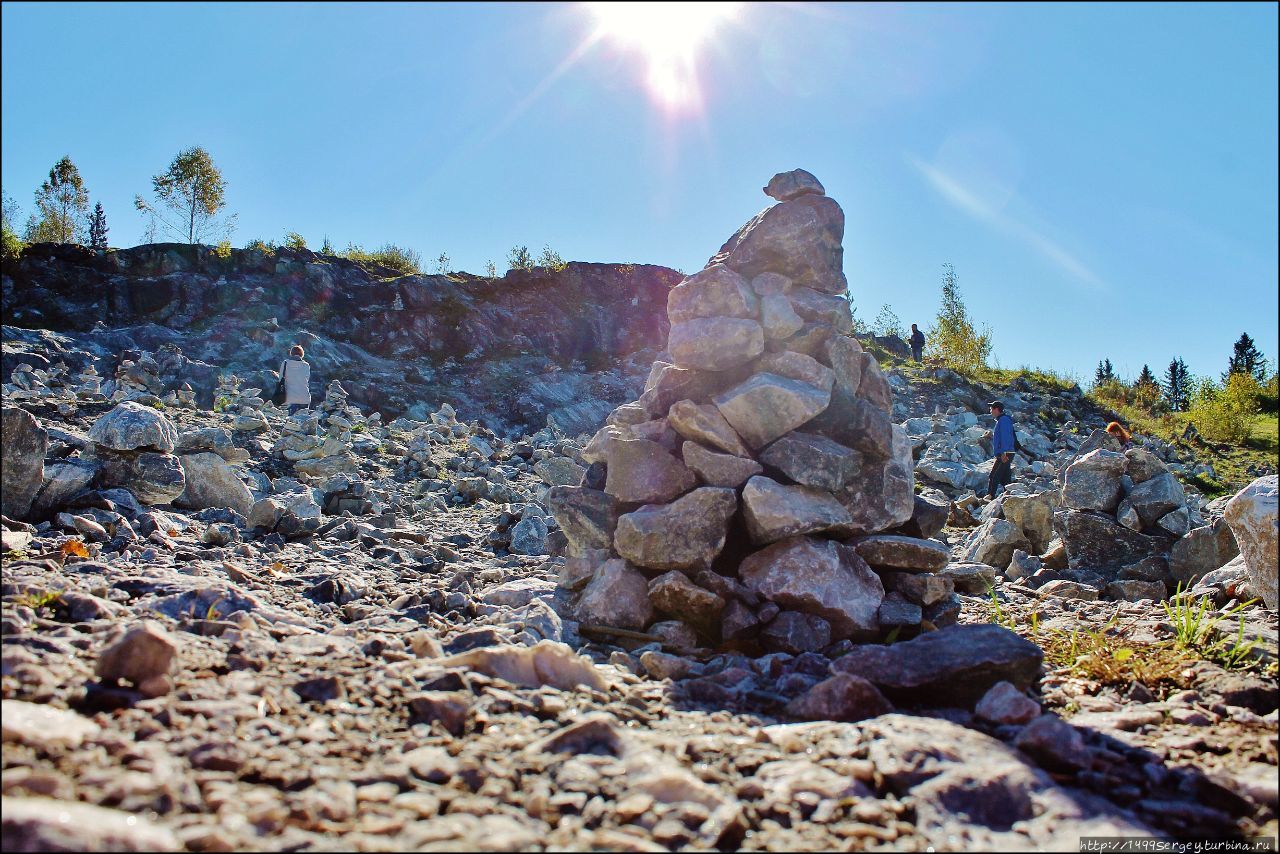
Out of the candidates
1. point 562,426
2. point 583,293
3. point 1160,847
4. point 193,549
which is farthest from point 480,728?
point 583,293

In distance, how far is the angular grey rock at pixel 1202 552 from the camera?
5.83m

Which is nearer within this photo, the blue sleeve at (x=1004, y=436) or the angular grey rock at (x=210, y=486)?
the angular grey rock at (x=210, y=486)

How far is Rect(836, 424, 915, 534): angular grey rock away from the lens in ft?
16.4

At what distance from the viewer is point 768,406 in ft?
16.0

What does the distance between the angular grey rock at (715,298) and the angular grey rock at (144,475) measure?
13.8 feet

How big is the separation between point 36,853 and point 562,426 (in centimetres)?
1751

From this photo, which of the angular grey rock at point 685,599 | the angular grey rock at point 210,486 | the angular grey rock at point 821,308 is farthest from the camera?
the angular grey rock at point 210,486

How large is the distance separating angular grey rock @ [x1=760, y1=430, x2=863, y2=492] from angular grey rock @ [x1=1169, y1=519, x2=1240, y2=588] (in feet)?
10.6

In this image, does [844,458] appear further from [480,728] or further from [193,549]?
[193,549]

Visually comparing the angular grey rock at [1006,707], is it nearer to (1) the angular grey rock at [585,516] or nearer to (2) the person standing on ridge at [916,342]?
(1) the angular grey rock at [585,516]

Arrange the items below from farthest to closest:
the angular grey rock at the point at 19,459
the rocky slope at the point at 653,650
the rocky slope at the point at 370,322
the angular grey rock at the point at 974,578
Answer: the rocky slope at the point at 370,322 < the angular grey rock at the point at 974,578 < the angular grey rock at the point at 19,459 < the rocky slope at the point at 653,650

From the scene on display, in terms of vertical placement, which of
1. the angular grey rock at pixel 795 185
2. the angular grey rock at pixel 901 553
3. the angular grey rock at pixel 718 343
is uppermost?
the angular grey rock at pixel 795 185

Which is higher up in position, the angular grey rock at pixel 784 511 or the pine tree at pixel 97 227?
the pine tree at pixel 97 227

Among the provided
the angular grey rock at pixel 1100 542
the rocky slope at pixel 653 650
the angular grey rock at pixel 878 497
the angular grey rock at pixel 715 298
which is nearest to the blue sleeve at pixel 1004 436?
the rocky slope at pixel 653 650
